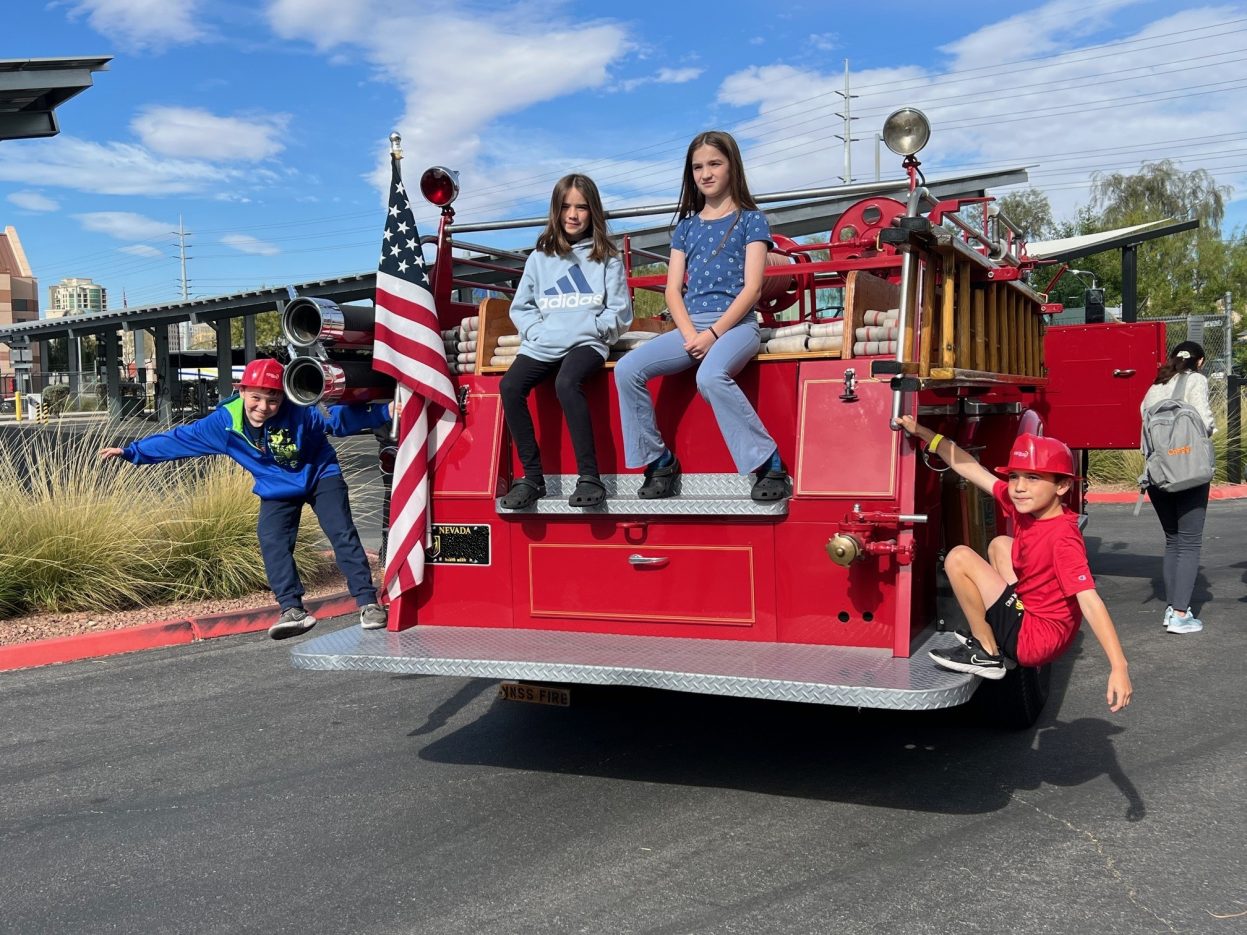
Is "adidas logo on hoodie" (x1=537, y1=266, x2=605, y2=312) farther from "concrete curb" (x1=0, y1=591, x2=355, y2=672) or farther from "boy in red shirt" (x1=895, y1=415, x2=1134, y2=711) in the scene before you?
"concrete curb" (x1=0, y1=591, x2=355, y2=672)

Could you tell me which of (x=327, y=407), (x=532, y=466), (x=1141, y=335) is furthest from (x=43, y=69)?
(x=1141, y=335)

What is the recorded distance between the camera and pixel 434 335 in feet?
16.2

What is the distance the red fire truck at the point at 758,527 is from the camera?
162 inches

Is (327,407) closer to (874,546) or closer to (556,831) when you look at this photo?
(556,831)

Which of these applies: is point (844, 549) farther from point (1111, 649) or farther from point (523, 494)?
point (523, 494)

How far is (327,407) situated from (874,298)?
8.39ft

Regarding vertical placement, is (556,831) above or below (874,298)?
below

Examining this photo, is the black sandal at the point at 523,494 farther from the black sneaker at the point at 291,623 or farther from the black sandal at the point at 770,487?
the black sneaker at the point at 291,623

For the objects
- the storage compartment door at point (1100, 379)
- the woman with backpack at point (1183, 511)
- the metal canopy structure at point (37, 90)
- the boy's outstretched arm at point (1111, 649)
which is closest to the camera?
the boy's outstretched arm at point (1111, 649)

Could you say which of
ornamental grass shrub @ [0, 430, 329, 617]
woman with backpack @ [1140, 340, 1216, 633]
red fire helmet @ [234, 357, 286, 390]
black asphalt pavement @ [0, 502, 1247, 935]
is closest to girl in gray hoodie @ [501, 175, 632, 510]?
red fire helmet @ [234, 357, 286, 390]

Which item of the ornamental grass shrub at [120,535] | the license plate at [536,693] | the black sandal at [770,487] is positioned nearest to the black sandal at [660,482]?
the black sandal at [770,487]

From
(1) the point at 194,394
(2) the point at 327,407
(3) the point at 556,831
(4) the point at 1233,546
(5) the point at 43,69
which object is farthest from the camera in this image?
(1) the point at 194,394

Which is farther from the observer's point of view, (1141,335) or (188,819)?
(1141,335)

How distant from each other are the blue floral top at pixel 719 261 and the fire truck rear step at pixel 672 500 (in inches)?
27.3
